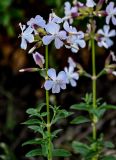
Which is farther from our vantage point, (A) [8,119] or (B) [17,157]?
(A) [8,119]

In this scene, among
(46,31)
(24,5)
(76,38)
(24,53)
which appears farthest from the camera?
(24,53)

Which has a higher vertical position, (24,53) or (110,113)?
(24,53)

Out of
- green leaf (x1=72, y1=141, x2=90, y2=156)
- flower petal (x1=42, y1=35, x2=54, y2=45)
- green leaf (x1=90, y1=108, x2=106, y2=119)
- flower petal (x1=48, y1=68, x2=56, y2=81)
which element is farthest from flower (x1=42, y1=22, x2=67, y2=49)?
green leaf (x1=72, y1=141, x2=90, y2=156)

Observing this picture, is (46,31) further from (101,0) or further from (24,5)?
(24,5)

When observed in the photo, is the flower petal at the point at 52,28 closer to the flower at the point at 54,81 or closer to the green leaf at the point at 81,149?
the flower at the point at 54,81

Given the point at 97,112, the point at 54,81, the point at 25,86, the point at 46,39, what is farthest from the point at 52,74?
the point at 25,86

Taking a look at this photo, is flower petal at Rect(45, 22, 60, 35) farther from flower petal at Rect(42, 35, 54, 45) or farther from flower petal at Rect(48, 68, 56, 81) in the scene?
flower petal at Rect(48, 68, 56, 81)

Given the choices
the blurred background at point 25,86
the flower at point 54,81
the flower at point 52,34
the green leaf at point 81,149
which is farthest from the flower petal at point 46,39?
the blurred background at point 25,86

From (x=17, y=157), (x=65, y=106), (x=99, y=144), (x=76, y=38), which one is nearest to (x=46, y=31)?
(x=76, y=38)
